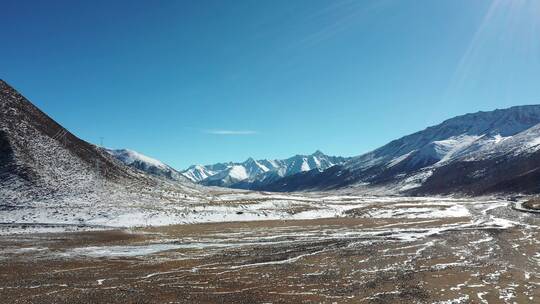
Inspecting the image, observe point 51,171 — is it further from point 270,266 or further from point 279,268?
point 279,268

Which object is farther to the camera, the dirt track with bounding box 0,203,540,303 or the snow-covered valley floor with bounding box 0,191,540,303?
the snow-covered valley floor with bounding box 0,191,540,303

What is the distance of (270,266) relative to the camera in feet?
116

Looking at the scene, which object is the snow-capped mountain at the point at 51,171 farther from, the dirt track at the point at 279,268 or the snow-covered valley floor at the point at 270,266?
the dirt track at the point at 279,268

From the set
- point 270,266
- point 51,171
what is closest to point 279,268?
point 270,266

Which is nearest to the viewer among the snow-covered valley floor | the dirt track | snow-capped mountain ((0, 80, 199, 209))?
the dirt track

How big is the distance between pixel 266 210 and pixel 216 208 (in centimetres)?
1252

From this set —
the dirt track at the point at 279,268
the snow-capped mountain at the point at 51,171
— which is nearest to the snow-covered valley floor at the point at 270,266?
the dirt track at the point at 279,268

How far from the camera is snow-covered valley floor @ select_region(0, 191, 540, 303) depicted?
2502cm

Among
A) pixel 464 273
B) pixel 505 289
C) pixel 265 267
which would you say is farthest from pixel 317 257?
pixel 505 289

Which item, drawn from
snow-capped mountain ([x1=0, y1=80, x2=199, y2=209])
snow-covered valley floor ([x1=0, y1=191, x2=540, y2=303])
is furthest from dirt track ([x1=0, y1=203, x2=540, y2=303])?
snow-capped mountain ([x1=0, y1=80, x2=199, y2=209])

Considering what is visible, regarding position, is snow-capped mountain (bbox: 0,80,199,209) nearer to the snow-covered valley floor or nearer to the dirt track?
the snow-covered valley floor

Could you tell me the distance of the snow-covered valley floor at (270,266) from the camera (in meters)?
25.0

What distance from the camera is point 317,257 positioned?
130 ft

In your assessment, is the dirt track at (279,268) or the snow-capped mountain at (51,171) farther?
the snow-capped mountain at (51,171)
